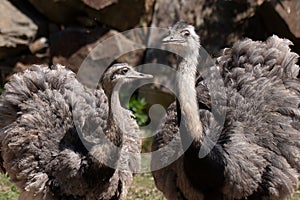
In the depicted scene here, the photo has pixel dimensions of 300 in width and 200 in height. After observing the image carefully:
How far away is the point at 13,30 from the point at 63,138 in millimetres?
3818

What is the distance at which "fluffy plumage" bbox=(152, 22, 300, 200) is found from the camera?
198 inches

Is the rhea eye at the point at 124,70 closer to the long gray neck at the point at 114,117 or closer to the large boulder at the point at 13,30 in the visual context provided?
the long gray neck at the point at 114,117

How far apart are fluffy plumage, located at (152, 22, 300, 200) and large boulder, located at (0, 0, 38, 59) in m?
3.71

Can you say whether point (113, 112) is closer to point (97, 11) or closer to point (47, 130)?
point (47, 130)

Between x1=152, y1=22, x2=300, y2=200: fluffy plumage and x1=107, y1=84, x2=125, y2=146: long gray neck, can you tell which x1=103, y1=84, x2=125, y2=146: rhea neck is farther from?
x1=152, y1=22, x2=300, y2=200: fluffy plumage

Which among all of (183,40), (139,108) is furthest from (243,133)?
(139,108)

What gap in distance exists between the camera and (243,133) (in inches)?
212

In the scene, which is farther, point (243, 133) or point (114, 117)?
point (243, 133)

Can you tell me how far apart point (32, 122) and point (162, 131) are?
3.51ft

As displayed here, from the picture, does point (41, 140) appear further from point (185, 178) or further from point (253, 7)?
point (253, 7)

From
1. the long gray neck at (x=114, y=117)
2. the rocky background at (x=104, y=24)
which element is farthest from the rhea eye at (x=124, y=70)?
the rocky background at (x=104, y=24)

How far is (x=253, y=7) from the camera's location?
29.7 ft

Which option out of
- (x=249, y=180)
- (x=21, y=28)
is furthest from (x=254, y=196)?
(x=21, y=28)

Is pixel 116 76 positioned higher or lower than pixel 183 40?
lower
